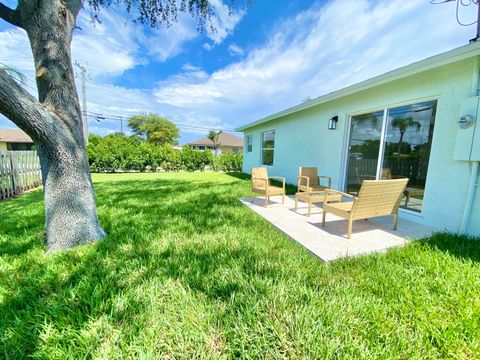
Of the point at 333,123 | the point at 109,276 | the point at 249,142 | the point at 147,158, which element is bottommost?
the point at 109,276

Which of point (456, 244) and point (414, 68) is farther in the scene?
point (414, 68)

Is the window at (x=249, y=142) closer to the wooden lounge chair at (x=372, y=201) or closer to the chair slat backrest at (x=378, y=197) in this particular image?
the wooden lounge chair at (x=372, y=201)

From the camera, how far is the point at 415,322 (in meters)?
1.57

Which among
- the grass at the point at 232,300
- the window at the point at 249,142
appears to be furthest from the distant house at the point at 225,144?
the grass at the point at 232,300

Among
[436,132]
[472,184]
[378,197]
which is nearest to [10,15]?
[378,197]

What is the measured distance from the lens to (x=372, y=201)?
319 centimetres

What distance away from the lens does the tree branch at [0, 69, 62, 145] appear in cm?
201

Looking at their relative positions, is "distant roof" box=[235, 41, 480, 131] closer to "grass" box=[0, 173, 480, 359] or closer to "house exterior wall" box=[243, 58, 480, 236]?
"house exterior wall" box=[243, 58, 480, 236]

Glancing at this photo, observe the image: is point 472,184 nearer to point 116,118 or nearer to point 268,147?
point 268,147

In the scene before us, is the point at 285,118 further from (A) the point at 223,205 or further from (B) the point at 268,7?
(A) the point at 223,205

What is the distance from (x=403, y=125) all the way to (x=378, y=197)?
2319mm

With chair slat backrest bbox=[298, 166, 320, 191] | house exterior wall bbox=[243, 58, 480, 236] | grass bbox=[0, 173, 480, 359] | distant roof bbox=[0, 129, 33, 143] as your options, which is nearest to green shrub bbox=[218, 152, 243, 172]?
house exterior wall bbox=[243, 58, 480, 236]

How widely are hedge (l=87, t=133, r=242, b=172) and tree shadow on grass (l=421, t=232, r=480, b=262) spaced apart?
16.0 meters

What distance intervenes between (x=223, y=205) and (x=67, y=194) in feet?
9.82
